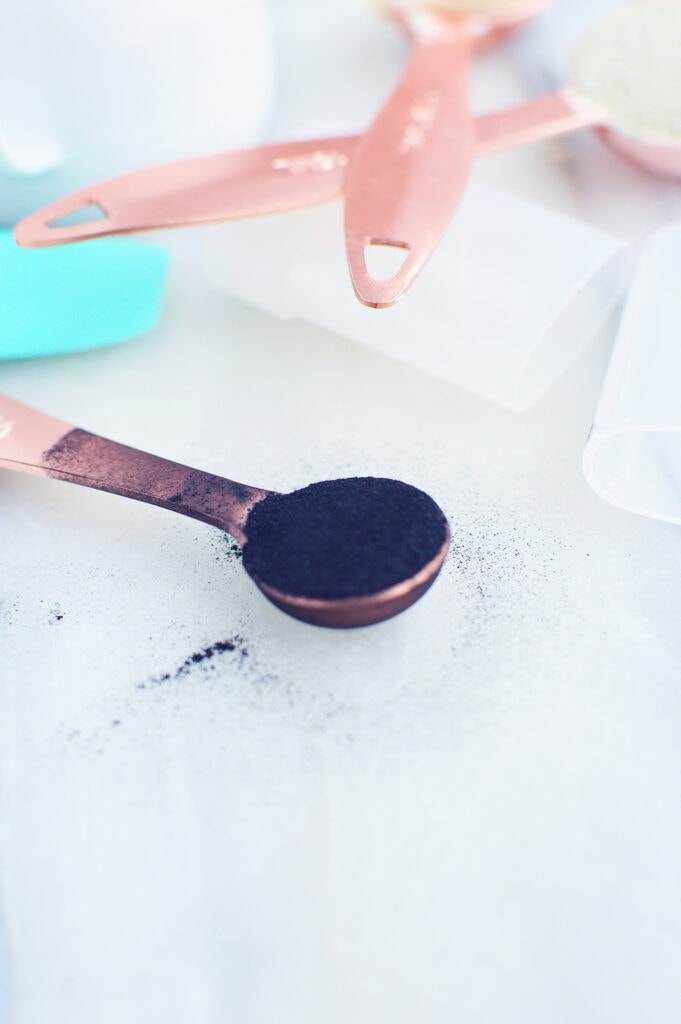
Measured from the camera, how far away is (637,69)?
0.38 metres

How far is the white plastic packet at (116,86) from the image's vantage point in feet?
1.00

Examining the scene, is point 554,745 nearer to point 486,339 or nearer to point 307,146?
point 486,339

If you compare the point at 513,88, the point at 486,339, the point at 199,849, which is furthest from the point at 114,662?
the point at 513,88

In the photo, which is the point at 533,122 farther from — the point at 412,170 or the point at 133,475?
the point at 133,475

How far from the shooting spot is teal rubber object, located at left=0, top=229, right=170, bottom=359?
327 mm

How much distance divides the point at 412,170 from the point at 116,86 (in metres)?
0.12

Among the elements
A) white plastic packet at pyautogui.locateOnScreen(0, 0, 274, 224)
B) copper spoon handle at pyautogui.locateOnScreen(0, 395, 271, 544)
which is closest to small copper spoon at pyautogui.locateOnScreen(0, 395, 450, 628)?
copper spoon handle at pyautogui.locateOnScreen(0, 395, 271, 544)

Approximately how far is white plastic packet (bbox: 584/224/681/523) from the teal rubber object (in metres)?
0.19

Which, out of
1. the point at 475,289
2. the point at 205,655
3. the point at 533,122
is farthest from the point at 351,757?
the point at 533,122

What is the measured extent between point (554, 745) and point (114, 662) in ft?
0.42

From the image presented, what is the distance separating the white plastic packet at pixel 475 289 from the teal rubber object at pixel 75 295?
35 millimetres

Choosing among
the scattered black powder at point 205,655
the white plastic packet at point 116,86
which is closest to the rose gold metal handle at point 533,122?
the white plastic packet at point 116,86

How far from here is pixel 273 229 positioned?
0.34 metres

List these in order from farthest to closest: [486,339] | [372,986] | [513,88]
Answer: [513,88], [486,339], [372,986]
